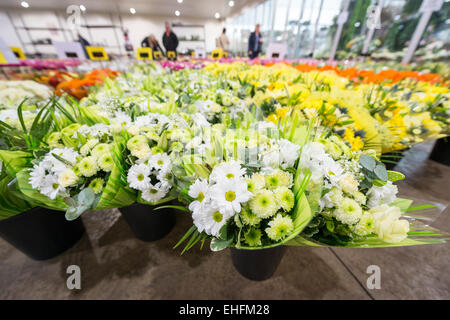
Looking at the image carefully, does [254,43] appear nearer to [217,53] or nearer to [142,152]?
[217,53]

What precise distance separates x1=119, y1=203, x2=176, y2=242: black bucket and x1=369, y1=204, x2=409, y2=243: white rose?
80 cm

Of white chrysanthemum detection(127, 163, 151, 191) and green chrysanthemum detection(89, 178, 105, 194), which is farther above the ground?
white chrysanthemum detection(127, 163, 151, 191)

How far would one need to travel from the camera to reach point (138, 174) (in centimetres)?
62

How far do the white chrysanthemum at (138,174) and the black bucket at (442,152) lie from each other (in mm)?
2309

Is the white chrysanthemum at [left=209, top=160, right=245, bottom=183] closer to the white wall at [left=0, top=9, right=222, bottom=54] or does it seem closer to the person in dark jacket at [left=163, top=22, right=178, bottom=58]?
the person in dark jacket at [left=163, top=22, right=178, bottom=58]

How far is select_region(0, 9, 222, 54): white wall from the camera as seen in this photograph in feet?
39.3

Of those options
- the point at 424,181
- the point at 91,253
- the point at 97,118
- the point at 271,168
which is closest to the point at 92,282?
the point at 91,253

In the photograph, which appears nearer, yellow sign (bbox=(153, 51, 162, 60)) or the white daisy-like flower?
the white daisy-like flower

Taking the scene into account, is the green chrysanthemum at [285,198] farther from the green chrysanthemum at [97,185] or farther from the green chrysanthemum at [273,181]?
the green chrysanthemum at [97,185]

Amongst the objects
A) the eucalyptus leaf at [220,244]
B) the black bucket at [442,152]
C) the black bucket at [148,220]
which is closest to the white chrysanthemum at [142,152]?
the black bucket at [148,220]

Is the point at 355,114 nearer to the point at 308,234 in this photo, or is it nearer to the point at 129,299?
the point at 308,234

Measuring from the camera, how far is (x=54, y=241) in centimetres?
86

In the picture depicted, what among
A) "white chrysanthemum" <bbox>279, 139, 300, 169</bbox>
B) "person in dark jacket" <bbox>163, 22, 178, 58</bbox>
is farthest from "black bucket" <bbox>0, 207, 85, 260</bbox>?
"person in dark jacket" <bbox>163, 22, 178, 58</bbox>
